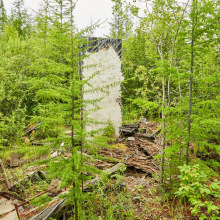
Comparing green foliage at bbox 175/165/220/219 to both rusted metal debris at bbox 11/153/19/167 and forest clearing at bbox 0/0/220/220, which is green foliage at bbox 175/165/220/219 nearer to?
forest clearing at bbox 0/0/220/220

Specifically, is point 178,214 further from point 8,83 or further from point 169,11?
point 8,83

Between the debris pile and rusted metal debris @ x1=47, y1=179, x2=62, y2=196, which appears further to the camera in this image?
rusted metal debris @ x1=47, y1=179, x2=62, y2=196

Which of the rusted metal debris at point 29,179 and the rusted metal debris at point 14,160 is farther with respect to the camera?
the rusted metal debris at point 14,160

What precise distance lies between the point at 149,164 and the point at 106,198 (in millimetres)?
1813

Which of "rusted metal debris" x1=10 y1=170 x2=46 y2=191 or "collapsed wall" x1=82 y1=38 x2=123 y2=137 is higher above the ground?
"collapsed wall" x1=82 y1=38 x2=123 y2=137

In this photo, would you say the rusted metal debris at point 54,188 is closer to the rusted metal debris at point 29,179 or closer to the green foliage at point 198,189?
the rusted metal debris at point 29,179

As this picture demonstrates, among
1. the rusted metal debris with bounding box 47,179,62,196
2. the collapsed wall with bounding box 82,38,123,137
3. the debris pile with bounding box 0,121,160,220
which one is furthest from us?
the collapsed wall with bounding box 82,38,123,137

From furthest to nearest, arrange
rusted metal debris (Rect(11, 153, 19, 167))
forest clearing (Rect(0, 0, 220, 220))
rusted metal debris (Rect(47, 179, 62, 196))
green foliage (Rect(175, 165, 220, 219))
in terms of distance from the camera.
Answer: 1. rusted metal debris (Rect(11, 153, 19, 167))
2. rusted metal debris (Rect(47, 179, 62, 196))
3. forest clearing (Rect(0, 0, 220, 220))
4. green foliage (Rect(175, 165, 220, 219))

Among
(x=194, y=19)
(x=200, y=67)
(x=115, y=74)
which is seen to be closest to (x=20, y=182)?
(x=115, y=74)

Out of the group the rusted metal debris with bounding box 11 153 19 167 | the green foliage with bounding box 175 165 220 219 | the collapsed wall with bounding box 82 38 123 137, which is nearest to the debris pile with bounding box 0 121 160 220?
the rusted metal debris with bounding box 11 153 19 167

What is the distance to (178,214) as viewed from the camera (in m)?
2.63

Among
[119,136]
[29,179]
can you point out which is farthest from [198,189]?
[119,136]

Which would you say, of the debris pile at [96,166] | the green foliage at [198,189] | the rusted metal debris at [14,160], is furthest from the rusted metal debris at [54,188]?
the green foliage at [198,189]

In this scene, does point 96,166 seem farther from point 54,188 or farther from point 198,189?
point 198,189
